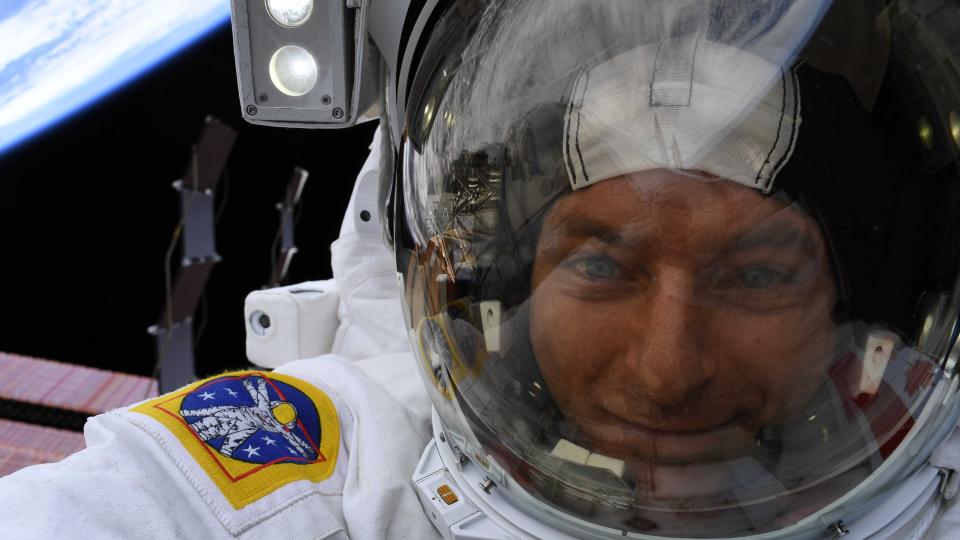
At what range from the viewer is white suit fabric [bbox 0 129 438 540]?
0.51m

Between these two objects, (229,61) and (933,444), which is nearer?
(933,444)

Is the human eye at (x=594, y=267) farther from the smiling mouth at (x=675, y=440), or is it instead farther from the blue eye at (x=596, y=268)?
the smiling mouth at (x=675, y=440)

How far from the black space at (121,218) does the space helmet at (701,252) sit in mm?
2772

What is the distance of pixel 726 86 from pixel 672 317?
18 centimetres

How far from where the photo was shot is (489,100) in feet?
2.12

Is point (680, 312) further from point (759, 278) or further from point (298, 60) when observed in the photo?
point (298, 60)

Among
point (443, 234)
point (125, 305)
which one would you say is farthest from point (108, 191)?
point (443, 234)

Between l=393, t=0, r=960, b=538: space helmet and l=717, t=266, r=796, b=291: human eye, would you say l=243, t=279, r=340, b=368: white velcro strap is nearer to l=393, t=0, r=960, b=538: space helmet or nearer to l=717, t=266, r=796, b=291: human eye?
l=393, t=0, r=960, b=538: space helmet

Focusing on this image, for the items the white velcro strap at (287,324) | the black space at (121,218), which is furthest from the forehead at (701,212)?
the black space at (121,218)

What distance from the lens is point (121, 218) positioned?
10.3 feet

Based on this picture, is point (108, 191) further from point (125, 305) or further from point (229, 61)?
point (229, 61)

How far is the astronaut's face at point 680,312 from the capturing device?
1.82 feet

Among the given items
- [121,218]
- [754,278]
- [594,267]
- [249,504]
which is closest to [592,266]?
[594,267]

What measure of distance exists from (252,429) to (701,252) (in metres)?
0.42
